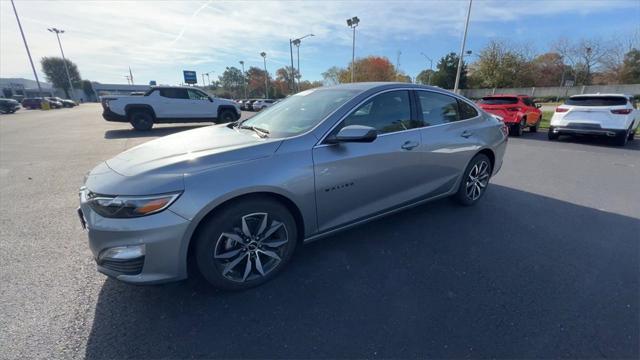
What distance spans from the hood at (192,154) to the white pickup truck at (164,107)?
10641 mm

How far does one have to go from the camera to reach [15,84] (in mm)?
75812

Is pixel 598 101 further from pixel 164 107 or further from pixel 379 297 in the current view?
pixel 164 107

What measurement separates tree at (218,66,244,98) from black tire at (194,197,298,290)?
93.2 metres

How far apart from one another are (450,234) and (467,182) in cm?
98

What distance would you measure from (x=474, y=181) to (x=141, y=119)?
12.3m

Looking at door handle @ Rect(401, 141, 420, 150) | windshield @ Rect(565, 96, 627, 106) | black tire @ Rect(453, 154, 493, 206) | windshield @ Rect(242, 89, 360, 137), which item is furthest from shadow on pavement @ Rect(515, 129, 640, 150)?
windshield @ Rect(242, 89, 360, 137)

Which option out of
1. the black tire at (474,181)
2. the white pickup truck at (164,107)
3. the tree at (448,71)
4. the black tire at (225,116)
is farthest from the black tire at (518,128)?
the tree at (448,71)

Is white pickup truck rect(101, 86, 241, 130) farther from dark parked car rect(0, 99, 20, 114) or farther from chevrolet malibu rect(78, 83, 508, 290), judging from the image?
→ dark parked car rect(0, 99, 20, 114)

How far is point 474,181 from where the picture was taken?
3945mm

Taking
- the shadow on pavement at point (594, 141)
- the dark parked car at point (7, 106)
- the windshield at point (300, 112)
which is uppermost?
the dark parked car at point (7, 106)

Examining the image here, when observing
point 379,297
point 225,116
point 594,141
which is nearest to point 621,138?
point 594,141

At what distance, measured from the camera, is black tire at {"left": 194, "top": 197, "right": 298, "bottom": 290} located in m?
2.10

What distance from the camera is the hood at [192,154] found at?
2.07 m

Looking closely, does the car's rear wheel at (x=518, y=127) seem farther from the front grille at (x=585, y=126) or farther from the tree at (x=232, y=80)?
the tree at (x=232, y=80)
